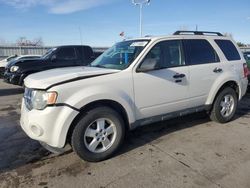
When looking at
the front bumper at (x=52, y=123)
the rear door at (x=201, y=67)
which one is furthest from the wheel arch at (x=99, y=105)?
the rear door at (x=201, y=67)

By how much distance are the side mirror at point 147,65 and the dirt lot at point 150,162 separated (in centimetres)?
131

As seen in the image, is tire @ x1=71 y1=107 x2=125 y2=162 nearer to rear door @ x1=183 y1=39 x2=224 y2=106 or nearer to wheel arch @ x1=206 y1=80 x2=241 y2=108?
rear door @ x1=183 y1=39 x2=224 y2=106

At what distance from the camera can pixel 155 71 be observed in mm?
4488

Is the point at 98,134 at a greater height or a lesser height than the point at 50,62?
lesser

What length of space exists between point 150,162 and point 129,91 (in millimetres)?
1105

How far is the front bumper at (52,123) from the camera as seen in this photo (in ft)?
11.9

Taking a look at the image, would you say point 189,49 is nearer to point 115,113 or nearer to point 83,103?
point 115,113

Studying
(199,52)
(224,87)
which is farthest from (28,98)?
(224,87)

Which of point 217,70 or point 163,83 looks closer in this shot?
point 163,83

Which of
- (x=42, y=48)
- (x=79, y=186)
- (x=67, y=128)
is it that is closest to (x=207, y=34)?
(x=67, y=128)

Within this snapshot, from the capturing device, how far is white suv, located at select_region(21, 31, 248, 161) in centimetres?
369

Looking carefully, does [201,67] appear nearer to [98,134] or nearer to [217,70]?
[217,70]

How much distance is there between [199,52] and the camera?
5.32 meters

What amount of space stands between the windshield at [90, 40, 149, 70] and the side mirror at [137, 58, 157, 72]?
188 mm
